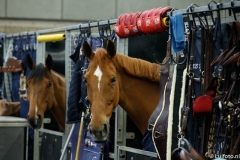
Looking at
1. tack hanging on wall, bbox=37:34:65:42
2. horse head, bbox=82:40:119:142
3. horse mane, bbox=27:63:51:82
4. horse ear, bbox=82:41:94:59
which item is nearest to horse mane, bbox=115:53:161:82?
horse head, bbox=82:40:119:142

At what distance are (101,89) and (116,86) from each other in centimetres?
23

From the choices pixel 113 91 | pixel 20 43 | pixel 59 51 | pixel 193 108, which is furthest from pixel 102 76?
pixel 20 43

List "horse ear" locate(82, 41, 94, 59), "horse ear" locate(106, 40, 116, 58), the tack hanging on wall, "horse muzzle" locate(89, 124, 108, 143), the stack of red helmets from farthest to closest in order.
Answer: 1. the tack hanging on wall
2. "horse ear" locate(82, 41, 94, 59)
3. "horse ear" locate(106, 40, 116, 58)
4. the stack of red helmets
5. "horse muzzle" locate(89, 124, 108, 143)

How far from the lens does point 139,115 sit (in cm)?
573

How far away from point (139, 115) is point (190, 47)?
3.91 feet

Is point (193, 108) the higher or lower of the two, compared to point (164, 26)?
lower

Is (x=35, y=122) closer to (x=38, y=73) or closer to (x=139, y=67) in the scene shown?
(x=38, y=73)

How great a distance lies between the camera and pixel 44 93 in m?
7.74

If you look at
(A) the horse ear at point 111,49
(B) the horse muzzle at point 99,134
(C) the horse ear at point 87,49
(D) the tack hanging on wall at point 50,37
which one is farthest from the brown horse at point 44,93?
(B) the horse muzzle at point 99,134

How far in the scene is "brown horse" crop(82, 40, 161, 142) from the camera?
17.0 feet

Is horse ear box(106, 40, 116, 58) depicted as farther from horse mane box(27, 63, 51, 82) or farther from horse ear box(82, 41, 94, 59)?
horse mane box(27, 63, 51, 82)

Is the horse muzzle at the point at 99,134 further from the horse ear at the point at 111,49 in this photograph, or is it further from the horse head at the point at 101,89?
the horse ear at the point at 111,49

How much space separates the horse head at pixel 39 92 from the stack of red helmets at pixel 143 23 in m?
2.10

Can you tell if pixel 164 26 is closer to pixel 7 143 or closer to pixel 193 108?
pixel 193 108
